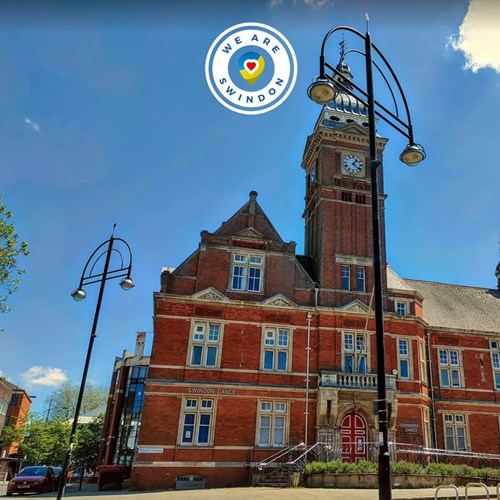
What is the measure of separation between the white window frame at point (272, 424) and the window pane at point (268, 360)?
1.80 metres

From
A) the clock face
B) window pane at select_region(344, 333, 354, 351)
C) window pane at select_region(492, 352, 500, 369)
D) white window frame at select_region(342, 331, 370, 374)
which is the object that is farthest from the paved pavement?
the clock face

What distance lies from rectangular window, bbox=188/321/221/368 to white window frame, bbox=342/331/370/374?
7293 millimetres

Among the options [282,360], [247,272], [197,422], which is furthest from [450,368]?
[197,422]

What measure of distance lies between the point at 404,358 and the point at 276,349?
7789 mm

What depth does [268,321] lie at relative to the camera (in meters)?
26.2

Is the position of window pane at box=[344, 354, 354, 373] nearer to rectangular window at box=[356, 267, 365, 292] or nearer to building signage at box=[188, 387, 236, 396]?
rectangular window at box=[356, 267, 365, 292]

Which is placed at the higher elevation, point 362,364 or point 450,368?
point 450,368

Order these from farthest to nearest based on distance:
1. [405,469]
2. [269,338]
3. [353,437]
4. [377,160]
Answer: [269,338] < [353,437] < [405,469] < [377,160]

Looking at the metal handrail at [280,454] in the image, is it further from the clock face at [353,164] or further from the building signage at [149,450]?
the clock face at [353,164]

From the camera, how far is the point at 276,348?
2580 cm

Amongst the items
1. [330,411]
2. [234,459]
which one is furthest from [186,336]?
[330,411]

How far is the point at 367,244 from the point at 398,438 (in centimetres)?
1166

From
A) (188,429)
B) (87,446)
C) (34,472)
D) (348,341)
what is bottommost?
(34,472)

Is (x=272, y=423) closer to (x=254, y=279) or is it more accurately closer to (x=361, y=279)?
(x=254, y=279)
